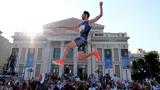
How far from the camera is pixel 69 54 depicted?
39.4 meters

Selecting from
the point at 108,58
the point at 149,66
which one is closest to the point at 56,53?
the point at 108,58

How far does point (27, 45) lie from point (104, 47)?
16.5m

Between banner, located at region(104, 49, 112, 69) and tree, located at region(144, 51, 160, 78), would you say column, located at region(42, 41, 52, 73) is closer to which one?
banner, located at region(104, 49, 112, 69)

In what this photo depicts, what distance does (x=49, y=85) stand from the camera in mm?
15180

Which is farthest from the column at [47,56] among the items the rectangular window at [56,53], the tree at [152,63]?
the tree at [152,63]

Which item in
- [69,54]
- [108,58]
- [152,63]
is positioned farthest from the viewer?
[152,63]

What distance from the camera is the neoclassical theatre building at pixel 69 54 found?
124ft

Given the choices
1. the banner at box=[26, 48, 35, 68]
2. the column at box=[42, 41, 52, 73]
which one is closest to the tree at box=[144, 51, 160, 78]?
the column at box=[42, 41, 52, 73]

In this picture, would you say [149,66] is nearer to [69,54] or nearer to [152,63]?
[152,63]

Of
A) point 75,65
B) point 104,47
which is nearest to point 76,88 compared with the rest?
point 75,65

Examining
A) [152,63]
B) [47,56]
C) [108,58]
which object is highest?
[47,56]

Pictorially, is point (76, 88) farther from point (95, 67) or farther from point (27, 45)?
point (27, 45)

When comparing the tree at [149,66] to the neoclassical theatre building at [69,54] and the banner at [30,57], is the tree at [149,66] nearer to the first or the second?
the neoclassical theatre building at [69,54]

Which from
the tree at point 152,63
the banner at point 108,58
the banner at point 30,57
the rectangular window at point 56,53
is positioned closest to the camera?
the banner at point 108,58
